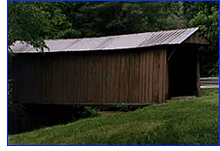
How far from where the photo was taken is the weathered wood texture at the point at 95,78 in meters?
13.7

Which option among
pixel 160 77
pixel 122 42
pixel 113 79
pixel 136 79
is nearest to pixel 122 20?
pixel 122 42

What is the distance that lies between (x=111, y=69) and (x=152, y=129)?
6.02 meters

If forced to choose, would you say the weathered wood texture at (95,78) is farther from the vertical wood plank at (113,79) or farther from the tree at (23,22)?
the tree at (23,22)

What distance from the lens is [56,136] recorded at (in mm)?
10859

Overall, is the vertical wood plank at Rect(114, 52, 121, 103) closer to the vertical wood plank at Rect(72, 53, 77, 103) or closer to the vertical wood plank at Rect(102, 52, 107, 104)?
the vertical wood plank at Rect(102, 52, 107, 104)

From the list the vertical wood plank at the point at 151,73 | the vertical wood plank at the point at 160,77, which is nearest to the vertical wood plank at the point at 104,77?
the vertical wood plank at the point at 151,73

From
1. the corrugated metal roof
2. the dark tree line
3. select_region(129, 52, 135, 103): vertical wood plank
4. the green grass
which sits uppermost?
the dark tree line

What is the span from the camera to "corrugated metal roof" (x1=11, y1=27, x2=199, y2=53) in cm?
1320

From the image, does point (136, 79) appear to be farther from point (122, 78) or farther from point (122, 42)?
point (122, 42)

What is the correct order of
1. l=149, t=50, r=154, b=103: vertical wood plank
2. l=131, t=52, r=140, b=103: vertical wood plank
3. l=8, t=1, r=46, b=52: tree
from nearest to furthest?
l=8, t=1, r=46, b=52: tree, l=149, t=50, r=154, b=103: vertical wood plank, l=131, t=52, r=140, b=103: vertical wood plank

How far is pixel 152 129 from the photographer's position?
9.25m

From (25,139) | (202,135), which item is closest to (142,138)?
(202,135)

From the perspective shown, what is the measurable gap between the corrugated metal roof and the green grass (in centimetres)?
257

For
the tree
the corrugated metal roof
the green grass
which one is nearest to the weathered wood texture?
the corrugated metal roof
